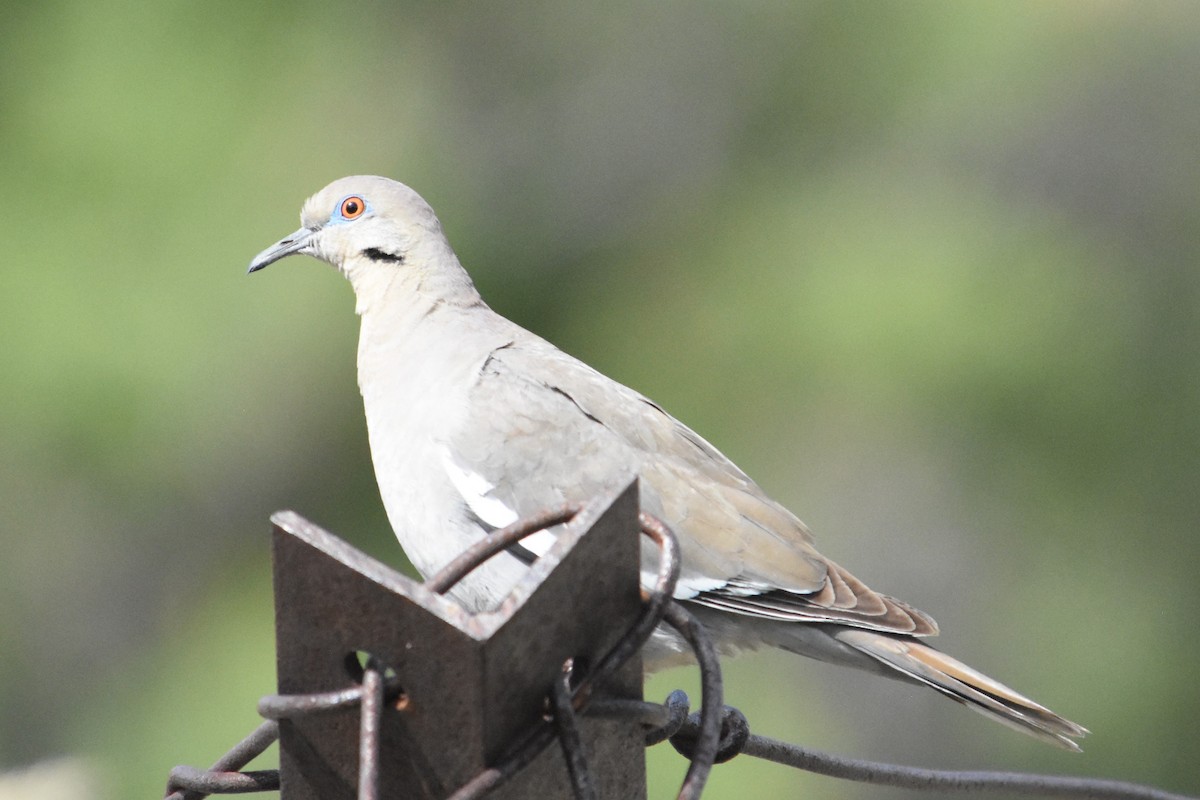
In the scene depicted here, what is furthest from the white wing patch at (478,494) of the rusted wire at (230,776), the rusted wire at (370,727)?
the rusted wire at (370,727)

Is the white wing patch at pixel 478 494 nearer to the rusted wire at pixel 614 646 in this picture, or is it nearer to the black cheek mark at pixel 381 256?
the black cheek mark at pixel 381 256

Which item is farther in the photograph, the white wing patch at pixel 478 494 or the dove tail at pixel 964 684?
the white wing patch at pixel 478 494

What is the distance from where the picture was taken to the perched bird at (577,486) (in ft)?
8.08

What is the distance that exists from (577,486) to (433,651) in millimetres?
1552

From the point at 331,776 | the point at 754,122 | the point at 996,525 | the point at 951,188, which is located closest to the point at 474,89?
the point at 754,122

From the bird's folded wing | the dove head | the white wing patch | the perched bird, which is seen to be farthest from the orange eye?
the white wing patch

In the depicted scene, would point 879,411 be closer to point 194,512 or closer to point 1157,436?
point 1157,436

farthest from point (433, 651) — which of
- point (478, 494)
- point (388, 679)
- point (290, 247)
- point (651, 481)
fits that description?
point (290, 247)

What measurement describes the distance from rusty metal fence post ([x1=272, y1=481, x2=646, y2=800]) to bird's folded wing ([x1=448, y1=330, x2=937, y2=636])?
4.54 feet

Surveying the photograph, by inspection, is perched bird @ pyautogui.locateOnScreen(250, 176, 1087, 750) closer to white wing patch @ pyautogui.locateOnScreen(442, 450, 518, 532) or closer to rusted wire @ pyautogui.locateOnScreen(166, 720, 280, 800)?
white wing patch @ pyautogui.locateOnScreen(442, 450, 518, 532)

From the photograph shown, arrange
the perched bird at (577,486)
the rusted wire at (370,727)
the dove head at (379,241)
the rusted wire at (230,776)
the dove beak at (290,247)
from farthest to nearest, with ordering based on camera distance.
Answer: the dove beak at (290,247) → the dove head at (379,241) → the perched bird at (577,486) → the rusted wire at (230,776) → the rusted wire at (370,727)

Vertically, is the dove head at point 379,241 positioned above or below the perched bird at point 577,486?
above

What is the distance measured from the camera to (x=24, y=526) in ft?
15.7

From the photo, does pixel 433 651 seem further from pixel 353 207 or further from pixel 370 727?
pixel 353 207
